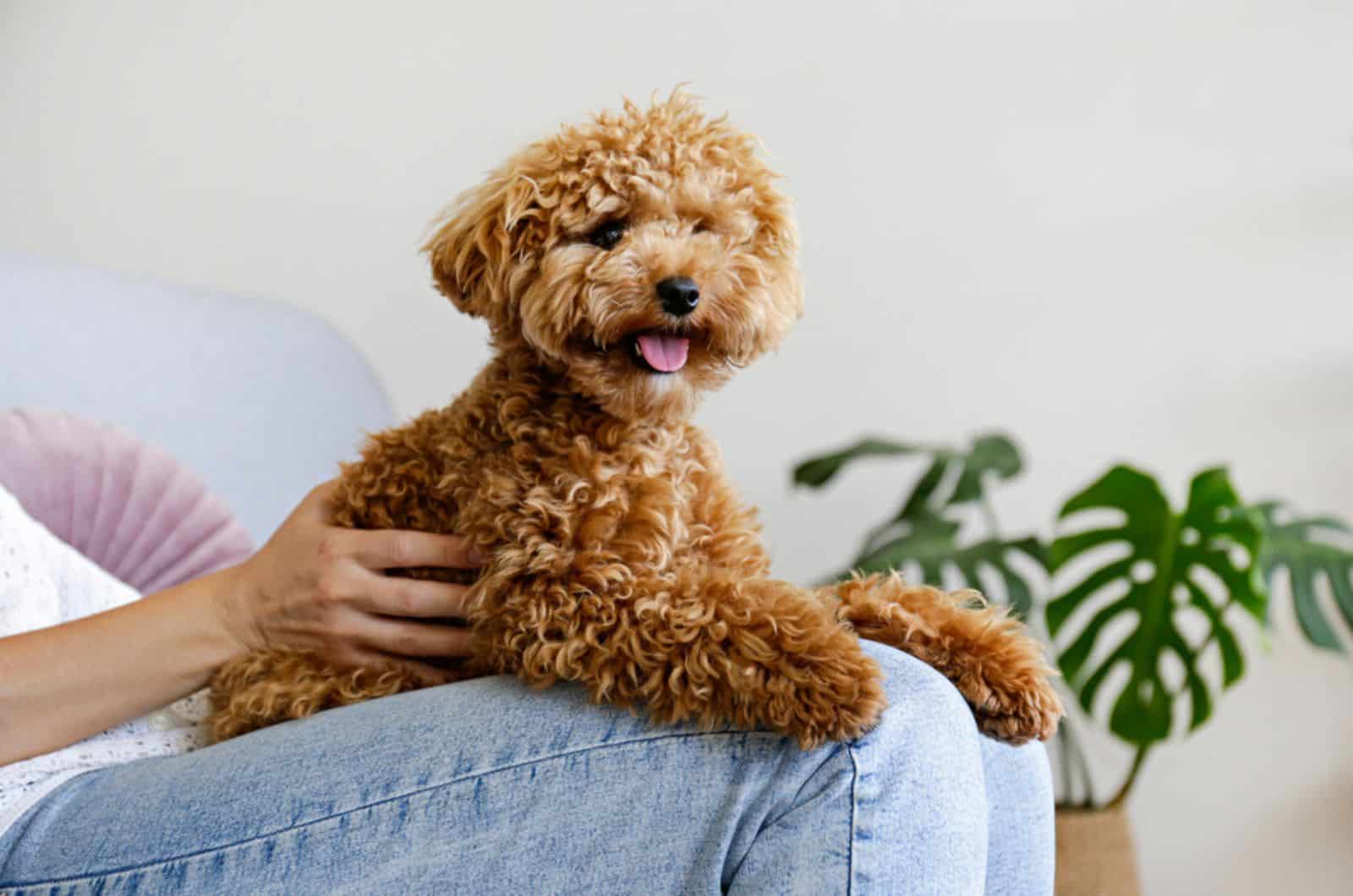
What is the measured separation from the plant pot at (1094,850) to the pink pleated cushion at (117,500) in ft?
4.34

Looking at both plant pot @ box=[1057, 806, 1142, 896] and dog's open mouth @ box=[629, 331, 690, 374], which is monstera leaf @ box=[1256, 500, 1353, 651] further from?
dog's open mouth @ box=[629, 331, 690, 374]

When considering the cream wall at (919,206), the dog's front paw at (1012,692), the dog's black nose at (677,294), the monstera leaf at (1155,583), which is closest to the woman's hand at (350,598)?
the dog's black nose at (677,294)

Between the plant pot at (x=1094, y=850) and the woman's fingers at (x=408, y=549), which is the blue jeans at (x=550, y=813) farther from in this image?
the plant pot at (x=1094, y=850)

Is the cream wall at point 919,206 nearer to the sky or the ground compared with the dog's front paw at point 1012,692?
nearer to the sky

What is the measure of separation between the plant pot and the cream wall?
0.95 ft

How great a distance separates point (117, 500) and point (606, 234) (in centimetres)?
79

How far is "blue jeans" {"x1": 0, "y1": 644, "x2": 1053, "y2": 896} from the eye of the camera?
0.76 m

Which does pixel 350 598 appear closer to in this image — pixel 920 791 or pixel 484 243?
pixel 484 243

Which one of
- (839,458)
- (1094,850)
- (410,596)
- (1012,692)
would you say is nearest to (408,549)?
(410,596)

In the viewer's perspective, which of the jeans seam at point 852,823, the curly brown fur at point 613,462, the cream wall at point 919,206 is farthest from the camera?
the cream wall at point 919,206

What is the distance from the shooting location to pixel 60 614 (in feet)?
3.86

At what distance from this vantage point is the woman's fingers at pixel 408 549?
0.97m

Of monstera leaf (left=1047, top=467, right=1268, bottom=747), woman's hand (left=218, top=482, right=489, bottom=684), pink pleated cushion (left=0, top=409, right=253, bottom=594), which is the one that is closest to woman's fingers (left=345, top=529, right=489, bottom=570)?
woman's hand (left=218, top=482, right=489, bottom=684)

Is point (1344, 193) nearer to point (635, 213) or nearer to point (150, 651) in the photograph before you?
point (635, 213)
